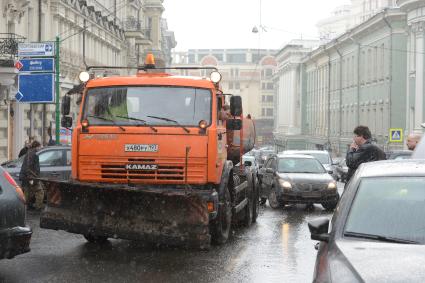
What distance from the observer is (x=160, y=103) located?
39.0 feet

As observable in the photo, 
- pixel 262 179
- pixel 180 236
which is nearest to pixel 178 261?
pixel 180 236

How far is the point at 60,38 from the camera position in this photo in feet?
129

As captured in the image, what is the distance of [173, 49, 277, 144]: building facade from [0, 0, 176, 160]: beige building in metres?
98.2

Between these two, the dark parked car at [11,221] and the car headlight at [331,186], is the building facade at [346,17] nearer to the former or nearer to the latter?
the car headlight at [331,186]

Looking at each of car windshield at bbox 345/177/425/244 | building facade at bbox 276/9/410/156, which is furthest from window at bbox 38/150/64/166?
building facade at bbox 276/9/410/156

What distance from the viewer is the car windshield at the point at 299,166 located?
21.2 meters

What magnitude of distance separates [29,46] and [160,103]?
15.9m

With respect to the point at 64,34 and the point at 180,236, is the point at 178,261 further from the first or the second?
the point at 64,34

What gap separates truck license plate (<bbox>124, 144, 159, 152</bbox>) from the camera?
37.8ft

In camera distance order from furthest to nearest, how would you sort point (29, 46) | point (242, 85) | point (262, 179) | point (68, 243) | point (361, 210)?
1. point (242, 85)
2. point (29, 46)
3. point (262, 179)
4. point (68, 243)
5. point (361, 210)

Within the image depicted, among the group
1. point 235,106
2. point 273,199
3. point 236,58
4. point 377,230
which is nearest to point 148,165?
point 235,106

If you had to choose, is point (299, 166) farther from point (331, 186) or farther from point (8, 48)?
point (8, 48)

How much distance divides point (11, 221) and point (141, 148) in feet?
10.7

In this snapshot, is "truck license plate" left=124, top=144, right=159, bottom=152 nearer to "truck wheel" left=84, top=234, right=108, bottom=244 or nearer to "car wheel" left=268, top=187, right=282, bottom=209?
"truck wheel" left=84, top=234, right=108, bottom=244
